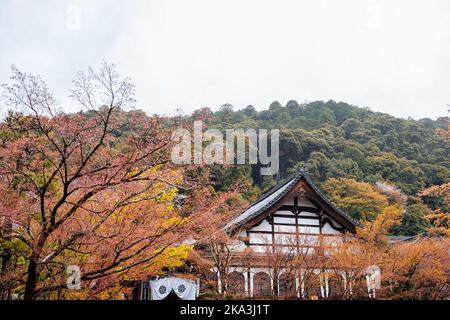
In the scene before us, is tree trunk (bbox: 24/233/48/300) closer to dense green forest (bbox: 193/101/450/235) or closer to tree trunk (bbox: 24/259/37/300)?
tree trunk (bbox: 24/259/37/300)

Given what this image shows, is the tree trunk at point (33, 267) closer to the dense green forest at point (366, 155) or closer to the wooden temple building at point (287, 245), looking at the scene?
the wooden temple building at point (287, 245)

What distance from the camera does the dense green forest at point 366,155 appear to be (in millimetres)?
43553

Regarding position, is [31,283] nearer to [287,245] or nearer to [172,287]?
[287,245]

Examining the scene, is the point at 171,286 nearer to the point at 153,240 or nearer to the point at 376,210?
the point at 153,240

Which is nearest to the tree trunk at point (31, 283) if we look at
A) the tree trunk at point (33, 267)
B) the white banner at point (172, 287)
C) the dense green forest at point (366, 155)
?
the tree trunk at point (33, 267)

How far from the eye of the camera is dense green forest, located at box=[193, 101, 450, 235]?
143ft

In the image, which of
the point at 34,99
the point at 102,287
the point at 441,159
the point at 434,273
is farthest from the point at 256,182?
the point at 34,99

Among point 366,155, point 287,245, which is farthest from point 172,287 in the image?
point 366,155

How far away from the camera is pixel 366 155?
2128 inches

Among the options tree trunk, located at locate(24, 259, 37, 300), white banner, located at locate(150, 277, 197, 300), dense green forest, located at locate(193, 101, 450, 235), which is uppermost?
dense green forest, located at locate(193, 101, 450, 235)

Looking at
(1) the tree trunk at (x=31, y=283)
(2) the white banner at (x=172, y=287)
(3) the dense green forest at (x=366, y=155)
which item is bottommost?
(2) the white banner at (x=172, y=287)

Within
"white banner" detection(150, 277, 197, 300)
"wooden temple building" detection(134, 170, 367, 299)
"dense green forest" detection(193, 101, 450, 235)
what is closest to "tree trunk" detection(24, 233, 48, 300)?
"wooden temple building" detection(134, 170, 367, 299)

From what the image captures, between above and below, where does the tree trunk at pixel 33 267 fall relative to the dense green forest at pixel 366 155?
below

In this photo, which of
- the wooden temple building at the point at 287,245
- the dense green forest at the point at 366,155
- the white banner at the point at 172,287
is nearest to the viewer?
the wooden temple building at the point at 287,245
